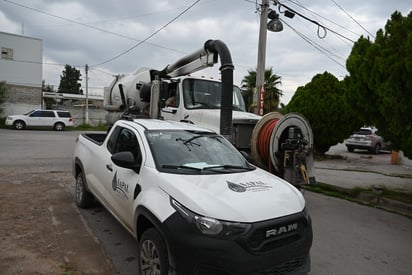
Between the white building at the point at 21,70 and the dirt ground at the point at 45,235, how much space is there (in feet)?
84.4

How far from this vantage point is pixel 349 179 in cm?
952

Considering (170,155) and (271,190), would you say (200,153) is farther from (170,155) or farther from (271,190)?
(271,190)

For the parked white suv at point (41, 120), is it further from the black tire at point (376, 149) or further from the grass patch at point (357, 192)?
the grass patch at point (357, 192)

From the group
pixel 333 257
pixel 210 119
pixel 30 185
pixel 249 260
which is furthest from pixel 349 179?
pixel 30 185

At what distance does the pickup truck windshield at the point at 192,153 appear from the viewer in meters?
3.56

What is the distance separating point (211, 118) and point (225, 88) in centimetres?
82

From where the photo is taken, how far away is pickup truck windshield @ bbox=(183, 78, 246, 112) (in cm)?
760

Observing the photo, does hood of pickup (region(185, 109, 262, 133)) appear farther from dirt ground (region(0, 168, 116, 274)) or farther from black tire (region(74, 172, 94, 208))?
dirt ground (region(0, 168, 116, 274))

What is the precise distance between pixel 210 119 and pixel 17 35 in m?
29.8

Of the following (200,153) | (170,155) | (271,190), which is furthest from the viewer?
(200,153)

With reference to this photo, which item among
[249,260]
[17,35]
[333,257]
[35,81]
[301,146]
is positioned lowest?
[333,257]

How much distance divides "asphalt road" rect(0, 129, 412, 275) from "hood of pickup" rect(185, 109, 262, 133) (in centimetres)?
223

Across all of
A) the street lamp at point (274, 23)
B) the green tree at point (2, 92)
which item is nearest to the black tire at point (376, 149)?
the street lamp at point (274, 23)

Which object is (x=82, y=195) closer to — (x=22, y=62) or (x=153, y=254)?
(x=153, y=254)
